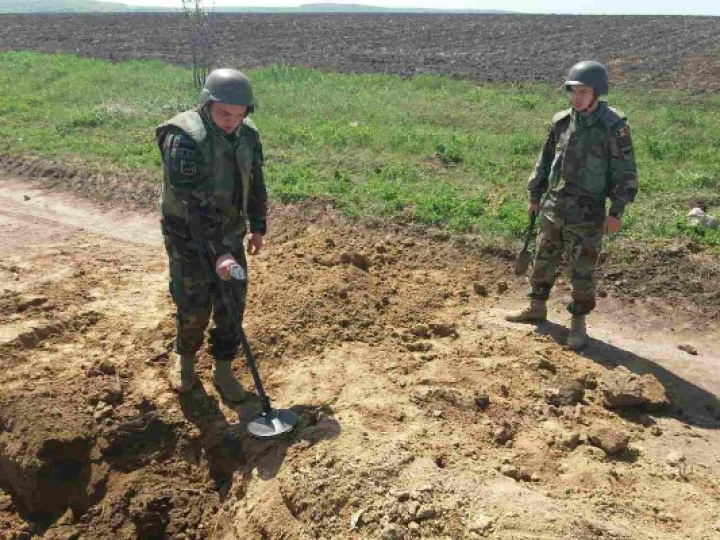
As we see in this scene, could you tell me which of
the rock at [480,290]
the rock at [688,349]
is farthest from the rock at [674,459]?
the rock at [480,290]

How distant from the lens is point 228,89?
374cm

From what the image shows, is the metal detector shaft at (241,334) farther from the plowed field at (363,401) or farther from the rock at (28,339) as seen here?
the rock at (28,339)

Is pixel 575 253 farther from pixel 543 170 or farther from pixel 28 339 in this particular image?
pixel 28 339

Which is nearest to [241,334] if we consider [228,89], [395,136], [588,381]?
[228,89]

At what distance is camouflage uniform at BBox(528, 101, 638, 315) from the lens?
500 cm

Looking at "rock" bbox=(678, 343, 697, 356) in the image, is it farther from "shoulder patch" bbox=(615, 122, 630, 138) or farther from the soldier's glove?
the soldier's glove

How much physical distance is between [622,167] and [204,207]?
2.95 m

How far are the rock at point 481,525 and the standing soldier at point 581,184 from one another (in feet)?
7.86

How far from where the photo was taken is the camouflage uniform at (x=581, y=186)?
5.00 metres

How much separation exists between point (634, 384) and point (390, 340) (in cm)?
175

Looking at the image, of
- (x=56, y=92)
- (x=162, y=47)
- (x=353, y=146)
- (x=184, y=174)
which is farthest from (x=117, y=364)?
(x=162, y=47)

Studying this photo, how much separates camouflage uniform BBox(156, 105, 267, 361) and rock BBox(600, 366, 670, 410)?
99.5 inches

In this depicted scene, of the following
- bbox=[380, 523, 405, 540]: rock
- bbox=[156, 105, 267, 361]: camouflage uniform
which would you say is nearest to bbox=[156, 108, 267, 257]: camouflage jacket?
bbox=[156, 105, 267, 361]: camouflage uniform

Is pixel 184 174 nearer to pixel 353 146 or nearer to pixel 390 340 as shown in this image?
pixel 390 340
